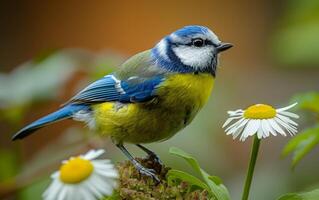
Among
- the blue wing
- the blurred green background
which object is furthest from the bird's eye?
the blurred green background

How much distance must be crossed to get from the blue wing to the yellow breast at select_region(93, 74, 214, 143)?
0.8 inches

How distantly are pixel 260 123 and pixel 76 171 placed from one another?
1.26 feet

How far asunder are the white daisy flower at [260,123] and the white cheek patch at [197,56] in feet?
2.01

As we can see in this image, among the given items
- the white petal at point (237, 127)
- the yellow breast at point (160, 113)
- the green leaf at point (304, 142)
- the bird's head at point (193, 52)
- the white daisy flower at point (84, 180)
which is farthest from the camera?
the bird's head at point (193, 52)

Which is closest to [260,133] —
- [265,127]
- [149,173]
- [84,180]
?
[265,127]

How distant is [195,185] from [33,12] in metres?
4.26

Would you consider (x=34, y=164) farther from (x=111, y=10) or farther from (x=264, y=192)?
(x=111, y=10)

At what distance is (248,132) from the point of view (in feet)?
4.65

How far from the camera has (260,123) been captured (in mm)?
1451

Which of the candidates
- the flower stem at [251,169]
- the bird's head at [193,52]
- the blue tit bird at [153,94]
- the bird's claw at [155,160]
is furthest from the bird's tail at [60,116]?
the flower stem at [251,169]

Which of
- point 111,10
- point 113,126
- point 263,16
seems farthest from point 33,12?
point 113,126

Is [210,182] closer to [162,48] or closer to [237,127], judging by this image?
[237,127]

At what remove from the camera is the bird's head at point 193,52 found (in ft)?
6.98

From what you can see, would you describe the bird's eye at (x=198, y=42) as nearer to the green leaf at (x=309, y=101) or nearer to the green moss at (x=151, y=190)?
the green leaf at (x=309, y=101)
